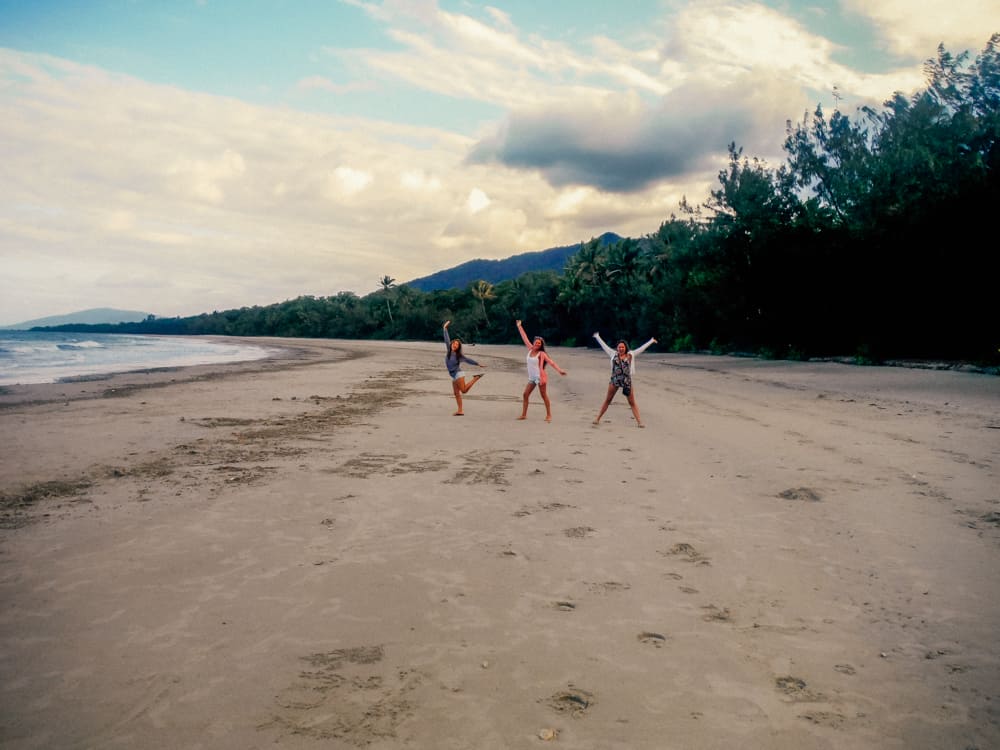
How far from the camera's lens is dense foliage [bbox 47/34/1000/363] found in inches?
818

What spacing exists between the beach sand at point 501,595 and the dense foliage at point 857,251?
15.7 metres

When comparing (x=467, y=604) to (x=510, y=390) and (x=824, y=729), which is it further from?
(x=510, y=390)

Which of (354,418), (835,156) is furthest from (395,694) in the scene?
(835,156)

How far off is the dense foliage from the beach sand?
51.7ft

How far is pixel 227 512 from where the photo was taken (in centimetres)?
589

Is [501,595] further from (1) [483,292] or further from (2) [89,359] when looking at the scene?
(1) [483,292]


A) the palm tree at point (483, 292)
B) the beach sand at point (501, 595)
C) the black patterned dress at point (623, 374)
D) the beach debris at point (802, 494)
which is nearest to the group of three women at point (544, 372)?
the black patterned dress at point (623, 374)

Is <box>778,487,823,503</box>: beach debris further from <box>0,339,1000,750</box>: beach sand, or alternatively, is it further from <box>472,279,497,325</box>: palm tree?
<box>472,279,497,325</box>: palm tree

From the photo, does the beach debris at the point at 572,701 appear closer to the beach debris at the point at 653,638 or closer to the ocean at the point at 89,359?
the beach debris at the point at 653,638

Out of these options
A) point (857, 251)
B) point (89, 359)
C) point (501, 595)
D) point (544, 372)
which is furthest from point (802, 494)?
point (89, 359)

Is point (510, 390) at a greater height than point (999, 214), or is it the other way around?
point (999, 214)

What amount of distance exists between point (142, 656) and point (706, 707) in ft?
9.93

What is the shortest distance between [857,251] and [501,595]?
27372mm

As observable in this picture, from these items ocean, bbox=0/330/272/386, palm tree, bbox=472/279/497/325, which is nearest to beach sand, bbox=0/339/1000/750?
ocean, bbox=0/330/272/386
